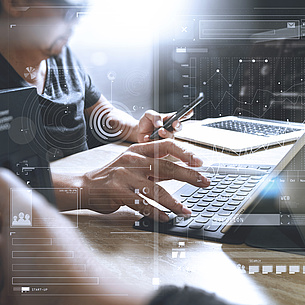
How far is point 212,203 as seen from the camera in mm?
629

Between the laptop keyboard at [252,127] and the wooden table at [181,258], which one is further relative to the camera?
the laptop keyboard at [252,127]

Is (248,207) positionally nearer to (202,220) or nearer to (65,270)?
(202,220)

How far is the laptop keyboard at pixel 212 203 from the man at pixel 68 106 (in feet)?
0.06

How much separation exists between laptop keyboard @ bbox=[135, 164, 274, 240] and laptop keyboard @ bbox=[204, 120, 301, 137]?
60 mm

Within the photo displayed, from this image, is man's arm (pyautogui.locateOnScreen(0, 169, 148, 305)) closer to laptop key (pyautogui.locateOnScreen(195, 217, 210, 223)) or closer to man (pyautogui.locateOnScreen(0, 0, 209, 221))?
man (pyautogui.locateOnScreen(0, 0, 209, 221))

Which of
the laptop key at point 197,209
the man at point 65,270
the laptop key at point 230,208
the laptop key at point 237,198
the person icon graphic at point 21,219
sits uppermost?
the laptop key at point 237,198

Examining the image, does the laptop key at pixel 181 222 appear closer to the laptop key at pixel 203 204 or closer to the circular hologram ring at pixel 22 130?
the laptop key at pixel 203 204

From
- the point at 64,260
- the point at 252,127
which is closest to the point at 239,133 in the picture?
the point at 252,127

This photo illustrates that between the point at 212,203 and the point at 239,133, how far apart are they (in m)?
0.14

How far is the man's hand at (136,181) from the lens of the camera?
24.2 inches

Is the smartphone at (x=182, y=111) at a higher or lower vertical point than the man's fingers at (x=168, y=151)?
higher

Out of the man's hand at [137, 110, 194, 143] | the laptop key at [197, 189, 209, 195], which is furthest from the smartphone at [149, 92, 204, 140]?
the laptop key at [197, 189, 209, 195]

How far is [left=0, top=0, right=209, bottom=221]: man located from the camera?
1.96 feet

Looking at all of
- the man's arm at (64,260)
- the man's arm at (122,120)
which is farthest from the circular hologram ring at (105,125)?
the man's arm at (64,260)
